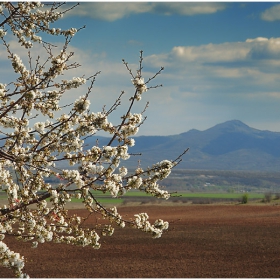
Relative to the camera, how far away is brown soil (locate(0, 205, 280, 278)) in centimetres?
2608

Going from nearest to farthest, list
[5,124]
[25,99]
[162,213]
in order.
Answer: [25,99], [5,124], [162,213]

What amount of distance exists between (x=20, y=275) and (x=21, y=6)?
482 cm

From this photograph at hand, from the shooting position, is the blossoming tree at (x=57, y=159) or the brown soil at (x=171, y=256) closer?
the blossoming tree at (x=57, y=159)

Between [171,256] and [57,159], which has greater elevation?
[57,159]

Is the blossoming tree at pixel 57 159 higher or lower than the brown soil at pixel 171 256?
higher

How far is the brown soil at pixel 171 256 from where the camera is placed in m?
26.1

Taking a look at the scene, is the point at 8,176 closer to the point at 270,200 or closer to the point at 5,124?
the point at 5,124

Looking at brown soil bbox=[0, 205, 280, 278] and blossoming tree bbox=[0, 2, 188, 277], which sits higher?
blossoming tree bbox=[0, 2, 188, 277]

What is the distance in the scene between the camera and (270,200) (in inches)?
3228

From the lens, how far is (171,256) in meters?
30.4

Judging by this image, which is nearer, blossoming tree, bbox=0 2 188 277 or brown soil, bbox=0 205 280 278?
blossoming tree, bbox=0 2 188 277

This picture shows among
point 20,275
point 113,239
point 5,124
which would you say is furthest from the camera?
point 113,239

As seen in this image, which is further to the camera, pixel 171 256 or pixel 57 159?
pixel 171 256

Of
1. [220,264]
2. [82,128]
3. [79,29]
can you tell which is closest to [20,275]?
[82,128]
